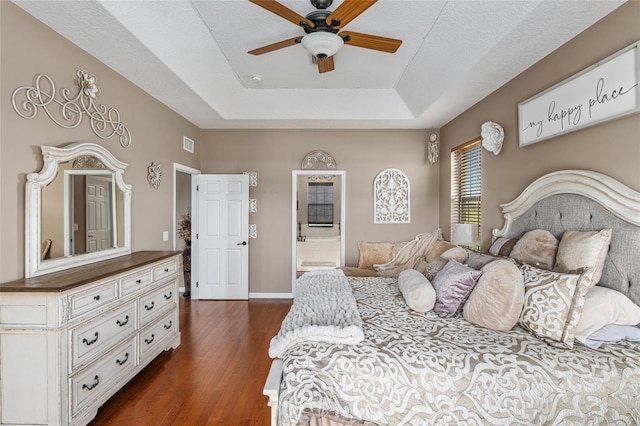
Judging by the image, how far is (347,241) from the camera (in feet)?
15.7

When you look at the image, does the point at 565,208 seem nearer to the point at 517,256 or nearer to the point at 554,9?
the point at 517,256

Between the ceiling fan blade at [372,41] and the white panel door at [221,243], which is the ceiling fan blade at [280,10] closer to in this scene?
the ceiling fan blade at [372,41]

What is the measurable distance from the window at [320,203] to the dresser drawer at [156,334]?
6450 mm

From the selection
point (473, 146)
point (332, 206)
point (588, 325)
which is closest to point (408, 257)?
point (473, 146)

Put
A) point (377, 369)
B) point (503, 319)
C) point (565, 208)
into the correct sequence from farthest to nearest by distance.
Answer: point (565, 208) → point (503, 319) → point (377, 369)

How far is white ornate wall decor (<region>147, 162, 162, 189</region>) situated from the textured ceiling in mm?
807

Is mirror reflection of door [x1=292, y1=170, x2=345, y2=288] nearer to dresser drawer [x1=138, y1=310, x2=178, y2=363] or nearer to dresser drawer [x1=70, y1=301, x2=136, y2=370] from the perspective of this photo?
dresser drawer [x1=138, y1=310, x2=178, y2=363]

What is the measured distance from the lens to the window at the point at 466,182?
3.59 m

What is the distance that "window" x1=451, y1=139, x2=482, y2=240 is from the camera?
11.8 feet

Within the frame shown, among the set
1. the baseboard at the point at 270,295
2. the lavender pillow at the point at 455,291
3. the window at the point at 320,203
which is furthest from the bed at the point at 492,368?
the window at the point at 320,203

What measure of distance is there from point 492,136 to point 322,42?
2.06m

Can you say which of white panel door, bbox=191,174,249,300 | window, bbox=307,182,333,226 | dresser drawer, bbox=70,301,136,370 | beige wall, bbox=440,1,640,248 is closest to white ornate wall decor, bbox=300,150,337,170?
white panel door, bbox=191,174,249,300

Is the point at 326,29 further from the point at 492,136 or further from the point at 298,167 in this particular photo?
the point at 298,167

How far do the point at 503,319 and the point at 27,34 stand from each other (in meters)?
3.48
